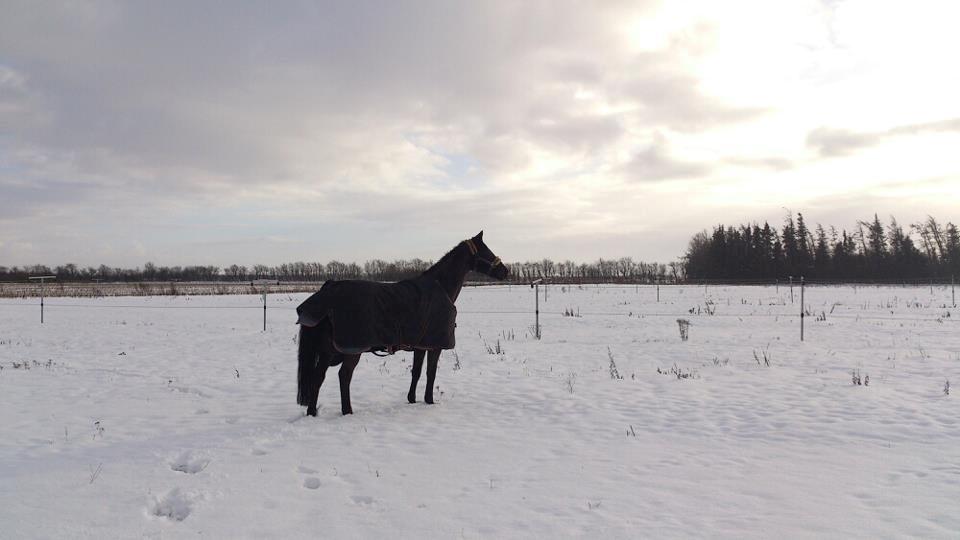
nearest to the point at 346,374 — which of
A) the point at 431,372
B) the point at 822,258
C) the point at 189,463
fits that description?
the point at 431,372

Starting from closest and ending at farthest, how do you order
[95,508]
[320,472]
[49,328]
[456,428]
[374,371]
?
1. [95,508]
2. [320,472]
3. [456,428]
4. [374,371]
5. [49,328]

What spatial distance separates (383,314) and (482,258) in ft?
6.13

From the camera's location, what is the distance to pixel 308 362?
6.30 m

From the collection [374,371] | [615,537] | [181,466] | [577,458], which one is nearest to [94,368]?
[374,371]

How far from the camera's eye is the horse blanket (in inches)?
242

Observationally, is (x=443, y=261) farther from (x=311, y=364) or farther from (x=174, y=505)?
(x=174, y=505)

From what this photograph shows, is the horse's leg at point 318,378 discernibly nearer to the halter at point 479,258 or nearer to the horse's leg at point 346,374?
the horse's leg at point 346,374

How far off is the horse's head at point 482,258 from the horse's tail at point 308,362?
2.38m

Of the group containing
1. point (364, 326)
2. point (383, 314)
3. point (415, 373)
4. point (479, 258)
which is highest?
point (479, 258)

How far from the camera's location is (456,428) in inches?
233

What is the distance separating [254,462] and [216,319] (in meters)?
17.6

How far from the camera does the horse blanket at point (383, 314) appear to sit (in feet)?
20.1

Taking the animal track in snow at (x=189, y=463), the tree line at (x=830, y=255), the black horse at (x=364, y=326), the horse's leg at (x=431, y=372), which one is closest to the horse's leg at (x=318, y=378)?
the black horse at (x=364, y=326)

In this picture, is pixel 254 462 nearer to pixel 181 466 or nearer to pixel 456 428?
pixel 181 466
